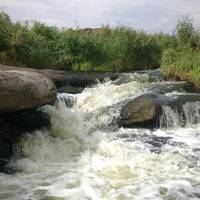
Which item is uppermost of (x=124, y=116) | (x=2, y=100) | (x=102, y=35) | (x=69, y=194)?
(x=102, y=35)

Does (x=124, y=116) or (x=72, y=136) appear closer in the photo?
(x=72, y=136)

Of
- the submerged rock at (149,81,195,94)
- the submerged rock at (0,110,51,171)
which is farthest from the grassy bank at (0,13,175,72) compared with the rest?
the submerged rock at (0,110,51,171)

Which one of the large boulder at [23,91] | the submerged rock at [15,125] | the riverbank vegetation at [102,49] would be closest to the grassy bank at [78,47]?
the riverbank vegetation at [102,49]

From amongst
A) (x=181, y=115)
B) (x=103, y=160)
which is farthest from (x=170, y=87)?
(x=103, y=160)

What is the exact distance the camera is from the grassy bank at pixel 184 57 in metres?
16.0

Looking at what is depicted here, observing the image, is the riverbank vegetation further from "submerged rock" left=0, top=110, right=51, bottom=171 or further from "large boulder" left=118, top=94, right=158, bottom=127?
"submerged rock" left=0, top=110, right=51, bottom=171

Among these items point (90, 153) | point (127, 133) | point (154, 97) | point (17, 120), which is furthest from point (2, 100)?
point (154, 97)

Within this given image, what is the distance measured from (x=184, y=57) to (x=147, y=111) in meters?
6.32

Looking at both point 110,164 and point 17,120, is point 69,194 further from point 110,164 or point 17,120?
point 17,120

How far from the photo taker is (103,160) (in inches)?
342

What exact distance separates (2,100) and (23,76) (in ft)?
3.19

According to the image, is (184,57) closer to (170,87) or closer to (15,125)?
(170,87)

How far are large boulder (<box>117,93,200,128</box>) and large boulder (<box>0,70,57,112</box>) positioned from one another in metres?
2.54

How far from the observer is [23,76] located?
866 centimetres
